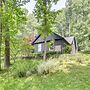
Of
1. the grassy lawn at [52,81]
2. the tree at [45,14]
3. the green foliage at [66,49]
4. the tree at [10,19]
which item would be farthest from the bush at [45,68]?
the green foliage at [66,49]

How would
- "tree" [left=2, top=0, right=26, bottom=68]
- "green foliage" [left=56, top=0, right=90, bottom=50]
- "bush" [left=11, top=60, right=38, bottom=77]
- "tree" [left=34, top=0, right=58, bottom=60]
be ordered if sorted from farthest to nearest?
"green foliage" [left=56, top=0, right=90, bottom=50] → "tree" [left=34, top=0, right=58, bottom=60] → "tree" [left=2, top=0, right=26, bottom=68] → "bush" [left=11, top=60, right=38, bottom=77]

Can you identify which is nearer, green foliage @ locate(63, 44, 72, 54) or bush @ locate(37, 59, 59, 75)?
bush @ locate(37, 59, 59, 75)

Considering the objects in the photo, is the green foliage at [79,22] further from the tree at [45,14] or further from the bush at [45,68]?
the bush at [45,68]

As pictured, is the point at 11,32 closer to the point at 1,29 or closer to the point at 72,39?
the point at 1,29

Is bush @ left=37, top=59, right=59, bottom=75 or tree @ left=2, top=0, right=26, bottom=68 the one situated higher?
tree @ left=2, top=0, right=26, bottom=68

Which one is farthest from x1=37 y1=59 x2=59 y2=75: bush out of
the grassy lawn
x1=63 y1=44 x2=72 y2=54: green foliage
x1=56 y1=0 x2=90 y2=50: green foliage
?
x1=63 y1=44 x2=72 y2=54: green foliage

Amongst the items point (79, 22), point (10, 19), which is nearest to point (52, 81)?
point (10, 19)

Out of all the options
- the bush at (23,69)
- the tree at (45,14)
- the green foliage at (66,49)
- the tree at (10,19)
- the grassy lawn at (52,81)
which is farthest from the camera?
the green foliage at (66,49)

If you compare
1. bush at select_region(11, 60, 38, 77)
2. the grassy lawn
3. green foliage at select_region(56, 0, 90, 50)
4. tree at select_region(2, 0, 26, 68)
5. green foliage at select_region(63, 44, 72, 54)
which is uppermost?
green foliage at select_region(56, 0, 90, 50)

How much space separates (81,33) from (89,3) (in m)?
6.25

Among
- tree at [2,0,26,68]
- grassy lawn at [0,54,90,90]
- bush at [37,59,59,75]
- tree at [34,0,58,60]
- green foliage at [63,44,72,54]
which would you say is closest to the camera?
grassy lawn at [0,54,90,90]

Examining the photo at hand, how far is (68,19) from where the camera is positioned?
64062mm

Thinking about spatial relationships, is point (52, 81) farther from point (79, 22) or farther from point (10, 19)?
point (79, 22)

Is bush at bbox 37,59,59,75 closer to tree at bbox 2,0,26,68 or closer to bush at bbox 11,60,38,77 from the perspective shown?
bush at bbox 11,60,38,77
